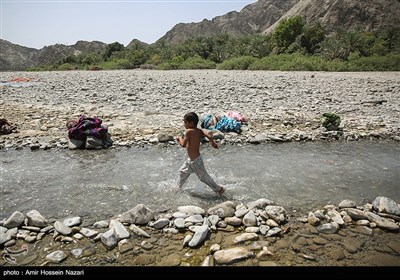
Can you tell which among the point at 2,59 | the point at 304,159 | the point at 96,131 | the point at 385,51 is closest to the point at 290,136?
the point at 304,159

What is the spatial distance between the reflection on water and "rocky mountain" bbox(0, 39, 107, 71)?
101687 millimetres

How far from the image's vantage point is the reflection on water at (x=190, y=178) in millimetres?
4785

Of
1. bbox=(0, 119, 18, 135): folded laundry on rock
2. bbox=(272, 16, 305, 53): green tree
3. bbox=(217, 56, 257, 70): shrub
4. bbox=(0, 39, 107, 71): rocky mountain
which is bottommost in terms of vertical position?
bbox=(0, 119, 18, 135): folded laundry on rock

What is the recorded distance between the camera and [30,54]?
112m

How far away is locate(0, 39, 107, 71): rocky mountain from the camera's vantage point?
96.3 m

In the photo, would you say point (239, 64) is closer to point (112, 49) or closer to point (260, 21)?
point (112, 49)

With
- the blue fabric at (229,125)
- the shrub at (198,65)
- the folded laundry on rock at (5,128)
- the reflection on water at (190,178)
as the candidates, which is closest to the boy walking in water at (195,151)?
the reflection on water at (190,178)

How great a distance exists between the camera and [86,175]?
5.94m

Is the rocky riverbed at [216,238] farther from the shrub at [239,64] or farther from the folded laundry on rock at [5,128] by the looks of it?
the shrub at [239,64]

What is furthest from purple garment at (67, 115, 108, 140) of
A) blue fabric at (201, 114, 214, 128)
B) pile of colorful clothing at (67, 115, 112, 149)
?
blue fabric at (201, 114, 214, 128)

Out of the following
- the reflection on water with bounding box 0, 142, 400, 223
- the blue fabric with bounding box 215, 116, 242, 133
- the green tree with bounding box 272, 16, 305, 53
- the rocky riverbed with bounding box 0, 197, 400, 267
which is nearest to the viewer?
the rocky riverbed with bounding box 0, 197, 400, 267

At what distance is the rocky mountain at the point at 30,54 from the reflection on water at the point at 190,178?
10169 cm

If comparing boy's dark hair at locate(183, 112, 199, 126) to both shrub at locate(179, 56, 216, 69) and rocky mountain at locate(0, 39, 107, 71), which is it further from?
rocky mountain at locate(0, 39, 107, 71)

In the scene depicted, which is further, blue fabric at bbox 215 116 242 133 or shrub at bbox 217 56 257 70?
shrub at bbox 217 56 257 70
